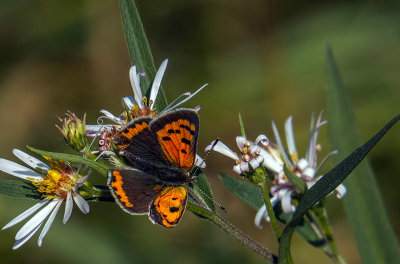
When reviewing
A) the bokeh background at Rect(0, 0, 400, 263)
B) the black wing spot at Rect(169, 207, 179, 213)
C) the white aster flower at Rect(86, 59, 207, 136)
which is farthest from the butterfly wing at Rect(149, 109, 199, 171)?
the bokeh background at Rect(0, 0, 400, 263)

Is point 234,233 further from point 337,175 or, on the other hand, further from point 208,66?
point 208,66

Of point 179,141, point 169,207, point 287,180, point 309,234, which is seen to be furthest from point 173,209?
point 309,234

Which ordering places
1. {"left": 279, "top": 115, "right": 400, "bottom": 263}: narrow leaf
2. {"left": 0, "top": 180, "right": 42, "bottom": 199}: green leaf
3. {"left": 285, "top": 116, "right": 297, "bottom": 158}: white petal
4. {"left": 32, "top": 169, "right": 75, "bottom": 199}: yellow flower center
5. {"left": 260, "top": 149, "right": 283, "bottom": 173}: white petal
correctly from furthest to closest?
{"left": 285, "top": 116, "right": 297, "bottom": 158}: white petal
{"left": 260, "top": 149, "right": 283, "bottom": 173}: white petal
{"left": 32, "top": 169, "right": 75, "bottom": 199}: yellow flower center
{"left": 0, "top": 180, "right": 42, "bottom": 199}: green leaf
{"left": 279, "top": 115, "right": 400, "bottom": 263}: narrow leaf

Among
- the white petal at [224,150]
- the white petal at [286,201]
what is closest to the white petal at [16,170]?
the white petal at [224,150]

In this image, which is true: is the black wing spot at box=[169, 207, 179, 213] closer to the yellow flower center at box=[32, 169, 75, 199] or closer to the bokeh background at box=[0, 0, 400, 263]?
the yellow flower center at box=[32, 169, 75, 199]

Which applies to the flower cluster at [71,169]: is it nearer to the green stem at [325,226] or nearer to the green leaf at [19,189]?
the green leaf at [19,189]

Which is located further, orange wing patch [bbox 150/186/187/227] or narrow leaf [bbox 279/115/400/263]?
orange wing patch [bbox 150/186/187/227]

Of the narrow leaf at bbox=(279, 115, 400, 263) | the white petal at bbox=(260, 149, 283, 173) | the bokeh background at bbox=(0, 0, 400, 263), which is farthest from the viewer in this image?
the bokeh background at bbox=(0, 0, 400, 263)
